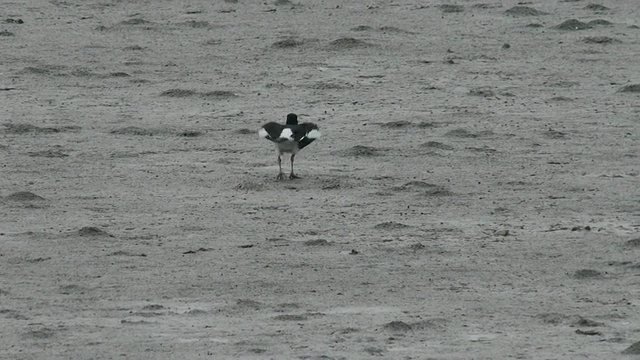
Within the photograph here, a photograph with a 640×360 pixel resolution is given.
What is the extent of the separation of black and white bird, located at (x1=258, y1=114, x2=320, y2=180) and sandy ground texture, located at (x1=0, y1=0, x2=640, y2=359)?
11.1 inches

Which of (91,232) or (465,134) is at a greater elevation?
(91,232)

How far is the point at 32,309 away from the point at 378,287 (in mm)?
2268

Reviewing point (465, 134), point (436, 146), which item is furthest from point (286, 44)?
point (436, 146)

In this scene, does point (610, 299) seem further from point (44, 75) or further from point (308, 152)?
point (44, 75)

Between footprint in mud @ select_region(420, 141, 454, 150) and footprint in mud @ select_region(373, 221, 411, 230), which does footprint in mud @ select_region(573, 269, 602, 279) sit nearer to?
footprint in mud @ select_region(373, 221, 411, 230)

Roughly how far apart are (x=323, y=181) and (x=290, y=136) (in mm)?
470

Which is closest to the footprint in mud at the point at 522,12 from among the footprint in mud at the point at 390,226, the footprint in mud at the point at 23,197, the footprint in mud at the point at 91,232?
the footprint in mud at the point at 390,226

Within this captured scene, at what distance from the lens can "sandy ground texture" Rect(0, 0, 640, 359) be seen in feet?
35.1

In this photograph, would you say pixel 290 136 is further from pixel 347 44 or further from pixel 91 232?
pixel 347 44

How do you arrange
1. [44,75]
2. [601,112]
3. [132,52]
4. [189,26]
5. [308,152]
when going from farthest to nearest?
[189,26] → [132,52] → [44,75] → [601,112] → [308,152]

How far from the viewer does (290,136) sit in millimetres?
14672

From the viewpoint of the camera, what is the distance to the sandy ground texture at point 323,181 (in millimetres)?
10688

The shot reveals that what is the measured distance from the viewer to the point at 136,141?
16250 millimetres

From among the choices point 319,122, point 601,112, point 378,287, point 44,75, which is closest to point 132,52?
point 44,75
